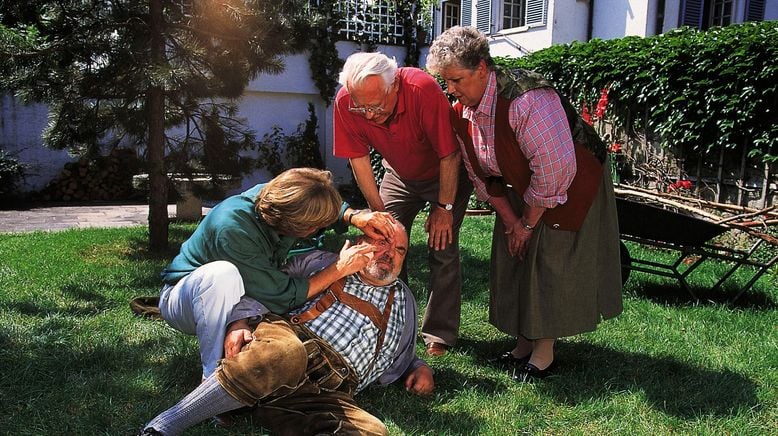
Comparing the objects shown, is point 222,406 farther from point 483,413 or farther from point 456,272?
point 456,272

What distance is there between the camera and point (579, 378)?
2988mm

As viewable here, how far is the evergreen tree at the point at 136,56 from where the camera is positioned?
205 inches

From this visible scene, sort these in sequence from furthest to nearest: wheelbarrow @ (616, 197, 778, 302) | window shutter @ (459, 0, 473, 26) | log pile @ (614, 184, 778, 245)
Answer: window shutter @ (459, 0, 473, 26), log pile @ (614, 184, 778, 245), wheelbarrow @ (616, 197, 778, 302)

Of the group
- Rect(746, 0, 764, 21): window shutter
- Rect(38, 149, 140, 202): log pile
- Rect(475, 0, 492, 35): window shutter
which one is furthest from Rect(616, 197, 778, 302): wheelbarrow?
Rect(38, 149, 140, 202): log pile

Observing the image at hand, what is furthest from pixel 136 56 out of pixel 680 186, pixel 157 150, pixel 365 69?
pixel 680 186

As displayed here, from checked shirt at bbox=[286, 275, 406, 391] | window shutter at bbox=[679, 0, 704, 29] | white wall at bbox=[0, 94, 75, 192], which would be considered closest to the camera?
checked shirt at bbox=[286, 275, 406, 391]

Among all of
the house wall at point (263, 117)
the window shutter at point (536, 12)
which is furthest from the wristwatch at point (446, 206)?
the window shutter at point (536, 12)

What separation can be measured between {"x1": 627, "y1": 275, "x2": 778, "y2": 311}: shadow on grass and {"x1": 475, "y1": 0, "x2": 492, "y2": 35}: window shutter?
26.6 ft

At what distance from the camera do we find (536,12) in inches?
422

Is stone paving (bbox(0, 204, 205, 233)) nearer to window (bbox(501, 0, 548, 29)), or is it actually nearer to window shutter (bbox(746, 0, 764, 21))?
window (bbox(501, 0, 548, 29))

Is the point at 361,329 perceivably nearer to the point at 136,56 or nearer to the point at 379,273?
the point at 379,273

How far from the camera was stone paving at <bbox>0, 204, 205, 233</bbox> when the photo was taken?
760cm

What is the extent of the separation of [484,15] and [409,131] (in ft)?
31.7

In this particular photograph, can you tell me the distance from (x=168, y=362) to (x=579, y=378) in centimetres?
199
